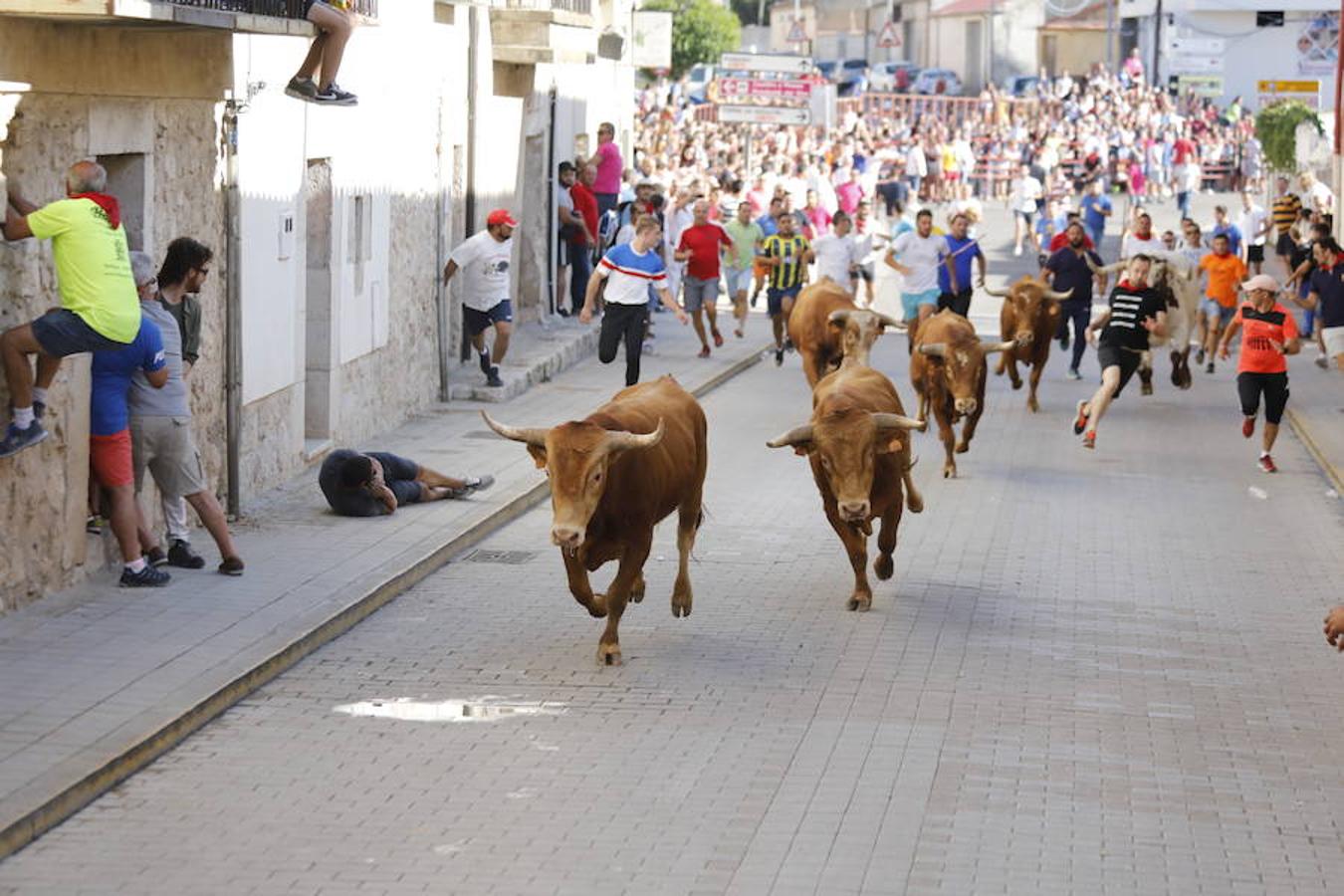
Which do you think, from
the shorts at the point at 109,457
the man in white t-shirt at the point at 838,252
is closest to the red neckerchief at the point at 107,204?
the shorts at the point at 109,457

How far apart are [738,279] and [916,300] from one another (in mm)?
5518

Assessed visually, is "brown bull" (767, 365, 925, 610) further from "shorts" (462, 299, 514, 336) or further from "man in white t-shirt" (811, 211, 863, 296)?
"man in white t-shirt" (811, 211, 863, 296)

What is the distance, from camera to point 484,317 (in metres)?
22.9

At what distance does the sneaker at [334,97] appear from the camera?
1568 centimetres

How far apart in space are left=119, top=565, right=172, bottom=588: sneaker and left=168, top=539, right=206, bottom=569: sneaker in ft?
1.45

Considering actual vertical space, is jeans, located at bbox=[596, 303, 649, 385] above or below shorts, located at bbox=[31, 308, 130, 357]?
below

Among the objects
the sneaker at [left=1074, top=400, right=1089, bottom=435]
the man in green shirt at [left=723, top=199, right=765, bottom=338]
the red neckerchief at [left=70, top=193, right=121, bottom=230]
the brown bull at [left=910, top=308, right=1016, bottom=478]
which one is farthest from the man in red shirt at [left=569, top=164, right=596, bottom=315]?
the red neckerchief at [left=70, top=193, right=121, bottom=230]

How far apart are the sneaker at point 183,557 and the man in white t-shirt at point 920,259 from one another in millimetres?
13035

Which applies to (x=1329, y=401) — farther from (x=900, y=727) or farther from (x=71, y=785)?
(x=71, y=785)

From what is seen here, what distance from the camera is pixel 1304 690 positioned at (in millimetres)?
11727

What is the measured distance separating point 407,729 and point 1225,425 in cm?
1435

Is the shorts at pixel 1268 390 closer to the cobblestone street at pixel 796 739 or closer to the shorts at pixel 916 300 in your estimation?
the cobblestone street at pixel 796 739

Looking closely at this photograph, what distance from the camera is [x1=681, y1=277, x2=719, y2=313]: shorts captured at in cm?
2791

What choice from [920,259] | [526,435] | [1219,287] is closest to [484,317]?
[920,259]
